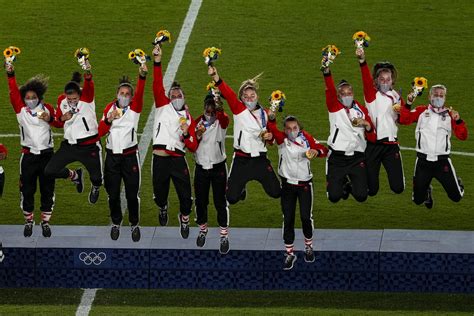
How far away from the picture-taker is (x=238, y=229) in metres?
23.6

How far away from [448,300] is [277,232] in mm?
2530

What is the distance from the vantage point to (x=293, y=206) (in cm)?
2253

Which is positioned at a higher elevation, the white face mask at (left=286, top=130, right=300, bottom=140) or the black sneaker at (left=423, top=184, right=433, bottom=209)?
the white face mask at (left=286, top=130, right=300, bottom=140)

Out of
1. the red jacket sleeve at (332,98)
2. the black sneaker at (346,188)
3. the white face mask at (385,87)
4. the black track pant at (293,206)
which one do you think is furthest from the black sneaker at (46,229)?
the white face mask at (385,87)

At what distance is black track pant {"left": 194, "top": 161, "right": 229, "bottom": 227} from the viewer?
2262cm

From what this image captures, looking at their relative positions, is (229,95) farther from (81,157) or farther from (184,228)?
(81,157)

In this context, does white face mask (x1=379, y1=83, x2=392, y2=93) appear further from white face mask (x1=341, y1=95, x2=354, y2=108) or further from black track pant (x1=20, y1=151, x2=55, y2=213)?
black track pant (x1=20, y1=151, x2=55, y2=213)

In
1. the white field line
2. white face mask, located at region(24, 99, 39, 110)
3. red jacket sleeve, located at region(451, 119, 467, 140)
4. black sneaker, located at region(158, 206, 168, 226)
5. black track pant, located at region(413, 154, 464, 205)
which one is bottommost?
the white field line

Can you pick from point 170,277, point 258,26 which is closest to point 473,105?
point 258,26

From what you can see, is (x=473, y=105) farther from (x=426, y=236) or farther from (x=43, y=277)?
(x=43, y=277)

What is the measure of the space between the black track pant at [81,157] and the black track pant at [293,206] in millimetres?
2510

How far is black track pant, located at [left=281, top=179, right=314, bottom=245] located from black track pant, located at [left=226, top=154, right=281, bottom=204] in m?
0.13

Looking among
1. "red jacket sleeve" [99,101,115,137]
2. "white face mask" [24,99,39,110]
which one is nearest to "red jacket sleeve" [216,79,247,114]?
"red jacket sleeve" [99,101,115,137]

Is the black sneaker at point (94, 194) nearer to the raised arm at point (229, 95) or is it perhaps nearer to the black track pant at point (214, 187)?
the black track pant at point (214, 187)
